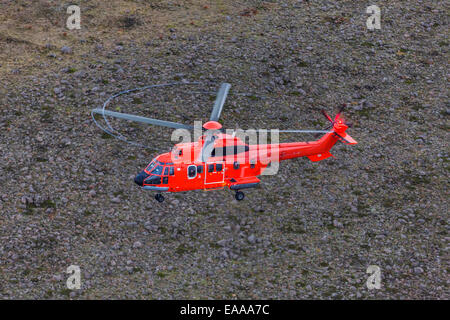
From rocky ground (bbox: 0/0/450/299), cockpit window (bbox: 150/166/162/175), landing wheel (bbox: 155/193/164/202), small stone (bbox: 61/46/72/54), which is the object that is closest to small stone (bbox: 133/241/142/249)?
rocky ground (bbox: 0/0/450/299)

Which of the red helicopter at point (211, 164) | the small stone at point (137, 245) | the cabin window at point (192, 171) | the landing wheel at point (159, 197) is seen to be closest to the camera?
the red helicopter at point (211, 164)

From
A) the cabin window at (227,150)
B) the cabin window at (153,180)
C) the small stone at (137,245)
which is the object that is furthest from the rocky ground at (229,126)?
the cabin window at (227,150)

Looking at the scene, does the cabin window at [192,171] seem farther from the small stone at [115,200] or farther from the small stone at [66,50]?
the small stone at [66,50]

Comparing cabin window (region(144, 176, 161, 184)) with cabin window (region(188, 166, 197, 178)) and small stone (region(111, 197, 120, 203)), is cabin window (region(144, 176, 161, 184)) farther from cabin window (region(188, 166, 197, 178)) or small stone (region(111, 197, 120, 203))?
small stone (region(111, 197, 120, 203))

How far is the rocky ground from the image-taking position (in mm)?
37031

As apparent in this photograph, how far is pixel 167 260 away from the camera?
37406 mm

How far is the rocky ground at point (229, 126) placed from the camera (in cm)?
3703

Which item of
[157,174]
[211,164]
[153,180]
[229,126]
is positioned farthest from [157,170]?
[229,126]

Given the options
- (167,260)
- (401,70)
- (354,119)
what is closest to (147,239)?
(167,260)

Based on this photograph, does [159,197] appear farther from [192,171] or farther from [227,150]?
[227,150]

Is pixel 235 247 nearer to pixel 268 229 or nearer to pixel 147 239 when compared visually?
pixel 268 229

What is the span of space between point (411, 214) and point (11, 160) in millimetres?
26416

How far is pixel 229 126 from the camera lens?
157 ft

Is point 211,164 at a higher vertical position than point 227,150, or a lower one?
lower
